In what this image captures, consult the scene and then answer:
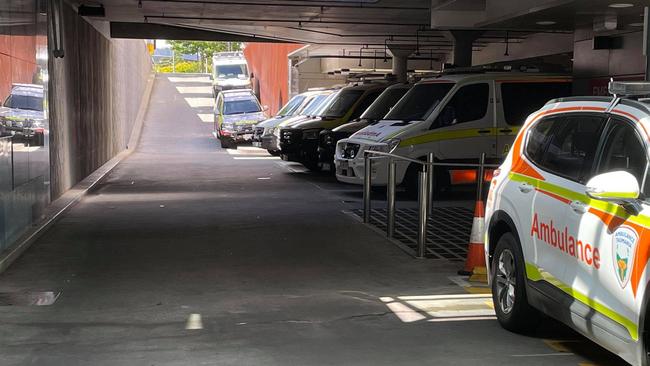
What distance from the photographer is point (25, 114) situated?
11320 mm

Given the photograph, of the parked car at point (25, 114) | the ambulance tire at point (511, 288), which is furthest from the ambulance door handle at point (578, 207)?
the parked car at point (25, 114)

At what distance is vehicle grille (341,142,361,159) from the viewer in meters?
16.1

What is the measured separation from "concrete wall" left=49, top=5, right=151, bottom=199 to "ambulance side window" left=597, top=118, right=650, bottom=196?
11.5 metres

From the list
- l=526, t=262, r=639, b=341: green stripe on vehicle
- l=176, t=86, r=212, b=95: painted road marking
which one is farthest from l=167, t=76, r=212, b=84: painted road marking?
l=526, t=262, r=639, b=341: green stripe on vehicle

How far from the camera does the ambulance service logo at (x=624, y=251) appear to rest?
4551mm

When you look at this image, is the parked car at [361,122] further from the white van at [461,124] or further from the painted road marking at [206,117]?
the painted road marking at [206,117]

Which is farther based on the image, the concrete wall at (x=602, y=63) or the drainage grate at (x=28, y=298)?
the concrete wall at (x=602, y=63)

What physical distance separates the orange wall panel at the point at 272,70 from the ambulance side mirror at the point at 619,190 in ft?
113

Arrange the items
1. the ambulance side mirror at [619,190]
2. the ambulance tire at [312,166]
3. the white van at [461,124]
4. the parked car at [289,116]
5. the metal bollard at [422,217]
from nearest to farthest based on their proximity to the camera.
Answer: the ambulance side mirror at [619,190] < the metal bollard at [422,217] < the white van at [461,124] < the ambulance tire at [312,166] < the parked car at [289,116]

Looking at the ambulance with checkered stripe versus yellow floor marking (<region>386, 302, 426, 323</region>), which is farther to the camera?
yellow floor marking (<region>386, 302, 426, 323</region>)

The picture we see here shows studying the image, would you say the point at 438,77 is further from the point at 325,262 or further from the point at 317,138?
the point at 325,262

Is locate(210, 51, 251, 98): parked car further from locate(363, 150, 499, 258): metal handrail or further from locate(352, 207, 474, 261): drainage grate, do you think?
locate(363, 150, 499, 258): metal handrail

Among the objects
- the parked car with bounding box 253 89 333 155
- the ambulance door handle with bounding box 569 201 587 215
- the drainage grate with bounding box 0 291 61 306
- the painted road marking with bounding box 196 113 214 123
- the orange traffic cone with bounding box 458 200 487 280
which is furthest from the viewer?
the painted road marking with bounding box 196 113 214 123

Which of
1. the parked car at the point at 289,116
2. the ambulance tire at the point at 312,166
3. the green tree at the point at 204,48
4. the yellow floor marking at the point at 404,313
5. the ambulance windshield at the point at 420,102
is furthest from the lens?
the green tree at the point at 204,48
